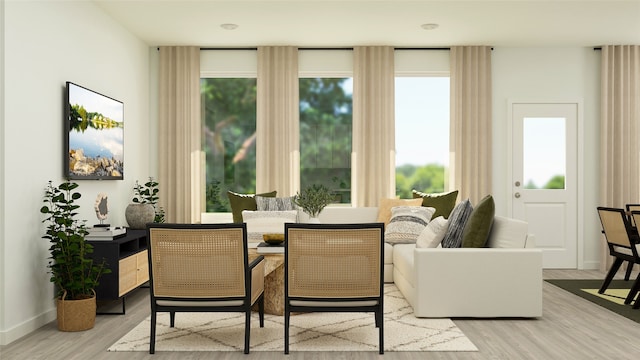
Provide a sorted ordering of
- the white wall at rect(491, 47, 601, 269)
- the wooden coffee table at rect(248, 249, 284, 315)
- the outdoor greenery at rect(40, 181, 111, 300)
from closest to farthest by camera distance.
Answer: the outdoor greenery at rect(40, 181, 111, 300) → the wooden coffee table at rect(248, 249, 284, 315) → the white wall at rect(491, 47, 601, 269)

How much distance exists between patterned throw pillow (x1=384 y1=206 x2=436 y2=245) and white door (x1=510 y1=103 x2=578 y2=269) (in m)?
1.77

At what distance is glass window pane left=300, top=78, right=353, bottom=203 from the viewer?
7008 millimetres

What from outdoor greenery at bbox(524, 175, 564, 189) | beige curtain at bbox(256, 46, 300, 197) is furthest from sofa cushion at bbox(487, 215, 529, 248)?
beige curtain at bbox(256, 46, 300, 197)

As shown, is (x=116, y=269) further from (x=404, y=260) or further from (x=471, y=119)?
(x=471, y=119)

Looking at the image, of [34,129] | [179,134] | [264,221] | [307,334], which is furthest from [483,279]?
[179,134]

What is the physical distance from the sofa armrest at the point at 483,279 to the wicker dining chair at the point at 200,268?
153 cm

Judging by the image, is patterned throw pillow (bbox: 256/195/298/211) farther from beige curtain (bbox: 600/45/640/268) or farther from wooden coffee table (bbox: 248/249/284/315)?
beige curtain (bbox: 600/45/640/268)

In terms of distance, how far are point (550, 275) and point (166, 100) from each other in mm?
5094

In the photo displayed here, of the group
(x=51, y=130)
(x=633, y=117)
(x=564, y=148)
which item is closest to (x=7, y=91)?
(x=51, y=130)

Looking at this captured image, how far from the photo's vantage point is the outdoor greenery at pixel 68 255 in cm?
394

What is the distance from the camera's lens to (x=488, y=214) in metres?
4.30

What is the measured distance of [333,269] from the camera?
3.33 meters

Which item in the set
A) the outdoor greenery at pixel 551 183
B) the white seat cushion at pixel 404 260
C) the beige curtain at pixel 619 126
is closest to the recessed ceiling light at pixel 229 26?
the white seat cushion at pixel 404 260

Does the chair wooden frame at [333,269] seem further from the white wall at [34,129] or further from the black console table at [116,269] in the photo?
the white wall at [34,129]
